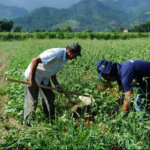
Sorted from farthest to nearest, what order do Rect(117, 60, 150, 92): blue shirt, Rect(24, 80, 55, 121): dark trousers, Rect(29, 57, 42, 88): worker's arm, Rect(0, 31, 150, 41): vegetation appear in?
Rect(0, 31, 150, 41): vegetation, Rect(24, 80, 55, 121): dark trousers, Rect(29, 57, 42, 88): worker's arm, Rect(117, 60, 150, 92): blue shirt

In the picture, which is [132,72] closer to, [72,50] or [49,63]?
[72,50]

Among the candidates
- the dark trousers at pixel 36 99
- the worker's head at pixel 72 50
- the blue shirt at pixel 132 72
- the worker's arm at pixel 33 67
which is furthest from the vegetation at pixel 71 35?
the blue shirt at pixel 132 72

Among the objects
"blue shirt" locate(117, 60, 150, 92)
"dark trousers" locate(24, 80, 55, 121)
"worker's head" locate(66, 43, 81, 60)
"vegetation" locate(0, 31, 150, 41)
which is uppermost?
"vegetation" locate(0, 31, 150, 41)

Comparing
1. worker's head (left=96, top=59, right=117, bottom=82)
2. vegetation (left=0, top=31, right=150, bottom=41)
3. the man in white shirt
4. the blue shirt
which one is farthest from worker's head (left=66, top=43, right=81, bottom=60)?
vegetation (left=0, top=31, right=150, bottom=41)

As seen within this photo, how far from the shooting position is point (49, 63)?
2.58 meters

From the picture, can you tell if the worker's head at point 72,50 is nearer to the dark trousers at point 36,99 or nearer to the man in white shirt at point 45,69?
the man in white shirt at point 45,69


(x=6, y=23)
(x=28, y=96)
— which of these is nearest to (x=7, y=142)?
(x=28, y=96)

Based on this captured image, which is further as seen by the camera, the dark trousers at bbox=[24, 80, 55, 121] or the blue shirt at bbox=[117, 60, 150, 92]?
the dark trousers at bbox=[24, 80, 55, 121]

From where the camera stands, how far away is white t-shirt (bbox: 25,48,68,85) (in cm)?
246

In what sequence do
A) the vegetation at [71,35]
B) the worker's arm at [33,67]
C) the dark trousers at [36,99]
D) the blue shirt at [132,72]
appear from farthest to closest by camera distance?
the vegetation at [71,35]
the dark trousers at [36,99]
the worker's arm at [33,67]
the blue shirt at [132,72]

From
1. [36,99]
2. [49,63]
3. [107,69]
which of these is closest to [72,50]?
[49,63]

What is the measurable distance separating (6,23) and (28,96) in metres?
76.6

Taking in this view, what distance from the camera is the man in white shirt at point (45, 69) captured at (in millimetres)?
2467

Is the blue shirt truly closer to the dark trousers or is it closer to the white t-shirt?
the white t-shirt
